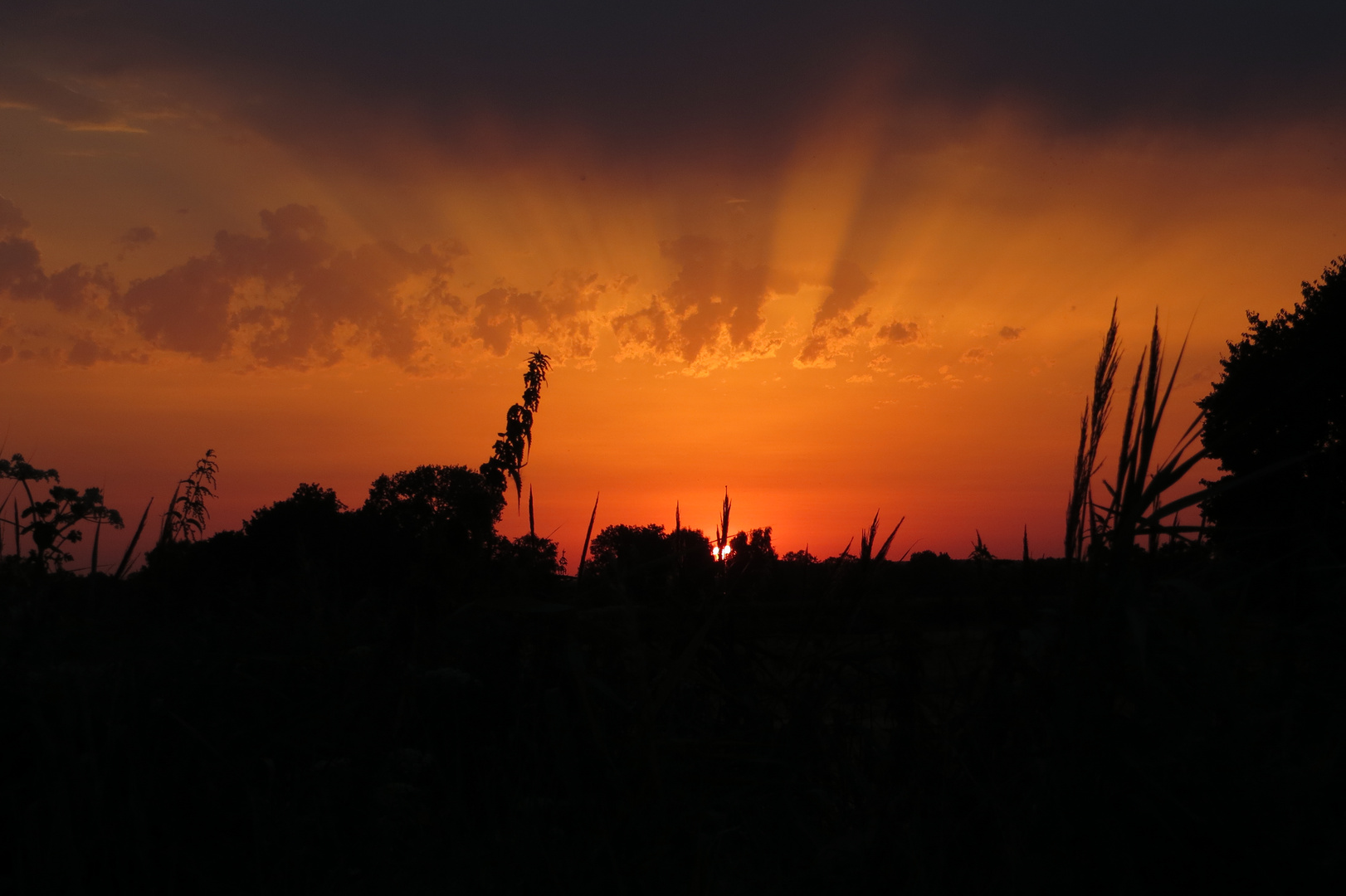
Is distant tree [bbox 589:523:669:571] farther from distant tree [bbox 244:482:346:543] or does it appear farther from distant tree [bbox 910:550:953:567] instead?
distant tree [bbox 244:482:346:543]

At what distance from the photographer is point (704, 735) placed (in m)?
2.70

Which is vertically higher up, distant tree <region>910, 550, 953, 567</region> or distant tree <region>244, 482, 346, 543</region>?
distant tree <region>244, 482, 346, 543</region>

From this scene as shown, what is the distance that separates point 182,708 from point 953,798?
7.44 feet

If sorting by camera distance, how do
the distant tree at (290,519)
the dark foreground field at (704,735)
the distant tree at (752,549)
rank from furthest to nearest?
the distant tree at (290,519), the distant tree at (752,549), the dark foreground field at (704,735)

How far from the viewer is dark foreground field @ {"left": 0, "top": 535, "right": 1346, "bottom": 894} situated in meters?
1.98

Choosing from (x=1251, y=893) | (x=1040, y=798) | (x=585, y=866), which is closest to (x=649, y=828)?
(x=585, y=866)

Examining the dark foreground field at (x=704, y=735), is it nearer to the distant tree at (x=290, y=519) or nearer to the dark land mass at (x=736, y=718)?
the dark land mass at (x=736, y=718)

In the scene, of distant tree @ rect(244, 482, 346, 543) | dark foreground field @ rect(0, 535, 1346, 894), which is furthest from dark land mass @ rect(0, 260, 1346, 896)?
distant tree @ rect(244, 482, 346, 543)

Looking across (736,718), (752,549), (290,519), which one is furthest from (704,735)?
(290,519)

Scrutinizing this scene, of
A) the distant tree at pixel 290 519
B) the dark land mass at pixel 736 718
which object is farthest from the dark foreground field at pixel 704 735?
the distant tree at pixel 290 519

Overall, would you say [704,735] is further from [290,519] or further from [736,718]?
[290,519]

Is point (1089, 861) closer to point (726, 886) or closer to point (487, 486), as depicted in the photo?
point (726, 886)

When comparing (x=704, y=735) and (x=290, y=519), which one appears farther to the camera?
(x=290, y=519)

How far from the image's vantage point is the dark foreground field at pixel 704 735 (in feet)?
6.51
